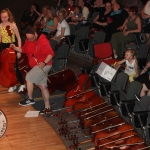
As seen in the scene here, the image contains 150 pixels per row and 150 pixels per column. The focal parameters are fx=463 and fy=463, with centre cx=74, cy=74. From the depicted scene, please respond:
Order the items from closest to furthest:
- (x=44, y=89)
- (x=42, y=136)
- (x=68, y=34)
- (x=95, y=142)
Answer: (x=95, y=142)
(x=42, y=136)
(x=44, y=89)
(x=68, y=34)

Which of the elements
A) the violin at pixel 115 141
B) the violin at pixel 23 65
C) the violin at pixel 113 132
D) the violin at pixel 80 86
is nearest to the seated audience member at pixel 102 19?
the violin at pixel 23 65

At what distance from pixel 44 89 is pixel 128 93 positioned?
5.05ft

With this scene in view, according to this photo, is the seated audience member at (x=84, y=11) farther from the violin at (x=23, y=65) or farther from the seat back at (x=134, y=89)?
the seat back at (x=134, y=89)

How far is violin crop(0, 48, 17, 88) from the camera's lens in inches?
300

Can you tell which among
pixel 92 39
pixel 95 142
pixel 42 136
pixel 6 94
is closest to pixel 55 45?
pixel 92 39

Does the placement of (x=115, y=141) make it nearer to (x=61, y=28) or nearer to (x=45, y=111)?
(x=45, y=111)

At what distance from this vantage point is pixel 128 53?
25.4 ft

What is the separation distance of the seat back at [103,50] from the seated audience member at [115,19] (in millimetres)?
1217

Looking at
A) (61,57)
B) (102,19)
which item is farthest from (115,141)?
(102,19)

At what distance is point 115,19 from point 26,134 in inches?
162

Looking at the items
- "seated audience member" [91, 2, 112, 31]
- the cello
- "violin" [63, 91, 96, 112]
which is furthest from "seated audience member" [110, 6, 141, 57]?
the cello

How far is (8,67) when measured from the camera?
766 centimetres

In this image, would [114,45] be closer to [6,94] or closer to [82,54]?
[82,54]

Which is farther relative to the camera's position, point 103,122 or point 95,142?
point 103,122
